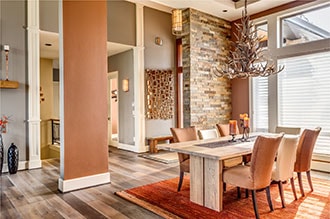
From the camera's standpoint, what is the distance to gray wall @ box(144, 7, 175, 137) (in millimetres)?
6949

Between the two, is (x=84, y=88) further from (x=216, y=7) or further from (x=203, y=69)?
(x=216, y=7)

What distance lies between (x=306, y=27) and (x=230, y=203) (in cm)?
413

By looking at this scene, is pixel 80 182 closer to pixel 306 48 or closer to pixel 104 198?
pixel 104 198

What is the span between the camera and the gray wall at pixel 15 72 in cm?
489

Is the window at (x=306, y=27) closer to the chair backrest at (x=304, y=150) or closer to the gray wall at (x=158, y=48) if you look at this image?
the chair backrest at (x=304, y=150)

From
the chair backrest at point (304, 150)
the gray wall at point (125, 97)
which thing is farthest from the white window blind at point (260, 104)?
the gray wall at point (125, 97)

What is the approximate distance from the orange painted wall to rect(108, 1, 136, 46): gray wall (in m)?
2.16

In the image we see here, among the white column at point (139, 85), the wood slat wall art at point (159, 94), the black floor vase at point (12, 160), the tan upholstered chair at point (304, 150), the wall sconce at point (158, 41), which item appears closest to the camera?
the tan upholstered chair at point (304, 150)

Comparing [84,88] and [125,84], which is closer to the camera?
[84,88]

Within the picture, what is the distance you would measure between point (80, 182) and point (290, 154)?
117 inches

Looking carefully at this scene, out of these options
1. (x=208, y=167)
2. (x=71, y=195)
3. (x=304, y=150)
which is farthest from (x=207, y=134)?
(x=71, y=195)

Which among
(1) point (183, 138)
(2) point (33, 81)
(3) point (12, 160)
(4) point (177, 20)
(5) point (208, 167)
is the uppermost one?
(4) point (177, 20)

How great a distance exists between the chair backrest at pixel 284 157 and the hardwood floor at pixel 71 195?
4.99ft

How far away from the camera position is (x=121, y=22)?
254 inches
